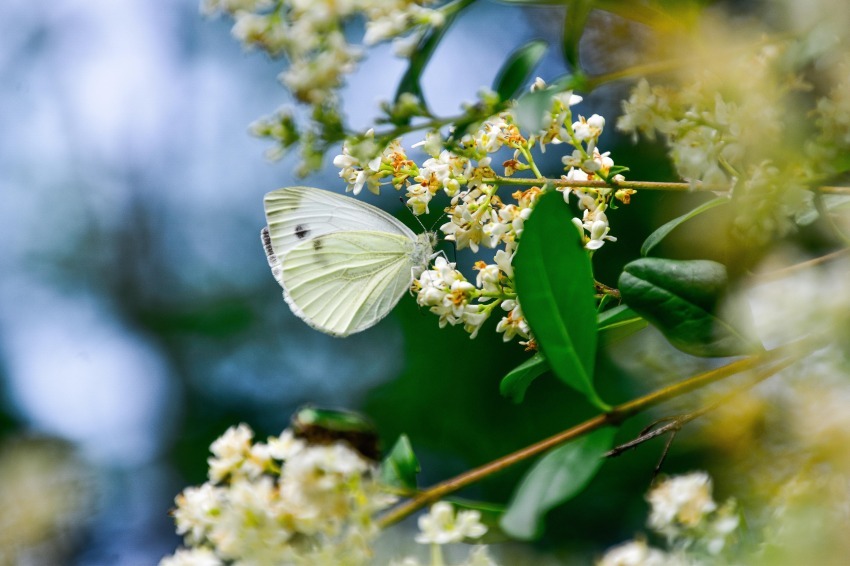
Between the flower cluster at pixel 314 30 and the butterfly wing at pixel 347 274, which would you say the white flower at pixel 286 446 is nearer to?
the flower cluster at pixel 314 30

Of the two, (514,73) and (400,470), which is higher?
(514,73)

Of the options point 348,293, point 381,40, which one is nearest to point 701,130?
point 381,40

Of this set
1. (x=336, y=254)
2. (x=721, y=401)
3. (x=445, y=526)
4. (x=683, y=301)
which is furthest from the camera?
(x=336, y=254)

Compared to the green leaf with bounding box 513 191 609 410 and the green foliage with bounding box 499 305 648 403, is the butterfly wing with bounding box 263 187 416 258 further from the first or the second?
the green leaf with bounding box 513 191 609 410

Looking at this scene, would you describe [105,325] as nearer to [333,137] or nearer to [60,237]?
[60,237]

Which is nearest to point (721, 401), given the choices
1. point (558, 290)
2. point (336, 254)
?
point (558, 290)

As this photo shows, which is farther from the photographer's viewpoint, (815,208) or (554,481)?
(815,208)

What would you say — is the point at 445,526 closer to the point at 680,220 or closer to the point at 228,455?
the point at 228,455

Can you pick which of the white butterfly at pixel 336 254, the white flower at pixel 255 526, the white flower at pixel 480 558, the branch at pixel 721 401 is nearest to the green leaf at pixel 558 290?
the branch at pixel 721 401

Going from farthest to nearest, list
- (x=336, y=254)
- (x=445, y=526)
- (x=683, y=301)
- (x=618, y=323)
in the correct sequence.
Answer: (x=336, y=254)
(x=618, y=323)
(x=683, y=301)
(x=445, y=526)
